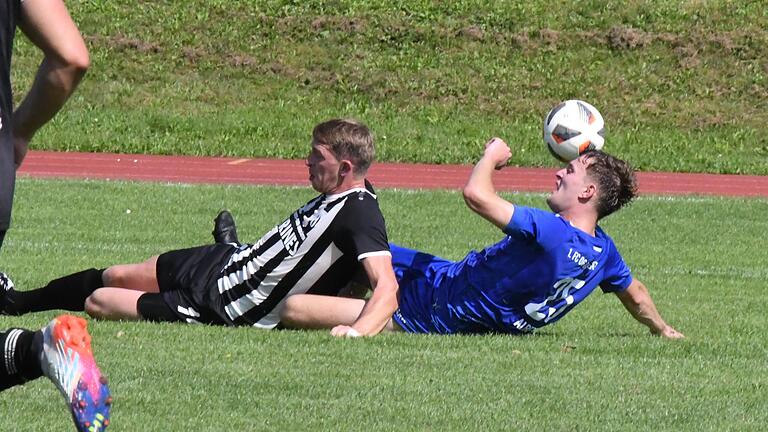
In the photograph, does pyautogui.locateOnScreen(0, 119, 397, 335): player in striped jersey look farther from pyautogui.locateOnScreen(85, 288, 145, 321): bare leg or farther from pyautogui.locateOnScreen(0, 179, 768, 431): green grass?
pyautogui.locateOnScreen(0, 179, 768, 431): green grass

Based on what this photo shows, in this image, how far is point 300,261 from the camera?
731 cm

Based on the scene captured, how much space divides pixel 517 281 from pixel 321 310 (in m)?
0.97

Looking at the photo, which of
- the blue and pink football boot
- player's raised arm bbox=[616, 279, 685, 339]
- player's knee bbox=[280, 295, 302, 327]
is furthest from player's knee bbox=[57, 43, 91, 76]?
player's raised arm bbox=[616, 279, 685, 339]

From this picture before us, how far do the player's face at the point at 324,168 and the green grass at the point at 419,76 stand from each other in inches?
540

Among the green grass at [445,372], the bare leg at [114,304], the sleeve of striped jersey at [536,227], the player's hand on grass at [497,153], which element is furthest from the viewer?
the bare leg at [114,304]

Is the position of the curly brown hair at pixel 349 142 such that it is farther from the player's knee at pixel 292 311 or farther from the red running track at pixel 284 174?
the red running track at pixel 284 174

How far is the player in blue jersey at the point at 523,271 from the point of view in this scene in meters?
6.88

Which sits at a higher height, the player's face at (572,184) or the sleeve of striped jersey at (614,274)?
the player's face at (572,184)

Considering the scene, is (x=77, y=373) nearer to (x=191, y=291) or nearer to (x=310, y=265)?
(x=310, y=265)

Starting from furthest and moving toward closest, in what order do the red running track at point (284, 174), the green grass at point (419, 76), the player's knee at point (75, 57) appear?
1. the green grass at point (419, 76)
2. the red running track at point (284, 174)
3. the player's knee at point (75, 57)

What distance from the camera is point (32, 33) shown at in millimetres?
4188

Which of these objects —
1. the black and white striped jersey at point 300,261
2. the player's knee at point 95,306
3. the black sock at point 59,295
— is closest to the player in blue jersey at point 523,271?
the black and white striped jersey at point 300,261

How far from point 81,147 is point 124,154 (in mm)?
802

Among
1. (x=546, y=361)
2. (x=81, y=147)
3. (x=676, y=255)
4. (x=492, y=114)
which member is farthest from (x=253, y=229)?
(x=492, y=114)
